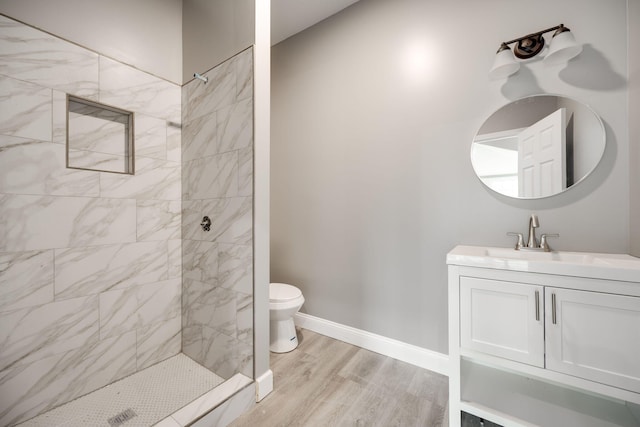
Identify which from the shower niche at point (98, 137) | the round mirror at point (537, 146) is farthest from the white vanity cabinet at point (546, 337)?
the shower niche at point (98, 137)

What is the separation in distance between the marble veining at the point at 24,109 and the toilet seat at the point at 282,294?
65.8 inches

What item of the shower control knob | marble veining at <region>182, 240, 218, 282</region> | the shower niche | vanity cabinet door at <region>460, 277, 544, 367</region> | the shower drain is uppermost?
the shower niche

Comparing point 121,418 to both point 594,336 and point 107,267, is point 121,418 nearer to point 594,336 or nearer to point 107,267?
point 107,267

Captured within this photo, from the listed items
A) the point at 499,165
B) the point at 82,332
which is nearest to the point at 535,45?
the point at 499,165

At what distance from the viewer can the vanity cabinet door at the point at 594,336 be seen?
1.04 m

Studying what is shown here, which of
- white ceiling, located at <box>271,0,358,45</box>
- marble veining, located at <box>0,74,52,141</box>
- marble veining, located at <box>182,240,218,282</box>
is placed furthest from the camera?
white ceiling, located at <box>271,0,358,45</box>

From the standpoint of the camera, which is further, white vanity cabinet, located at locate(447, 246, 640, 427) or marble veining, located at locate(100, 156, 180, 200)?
marble veining, located at locate(100, 156, 180, 200)

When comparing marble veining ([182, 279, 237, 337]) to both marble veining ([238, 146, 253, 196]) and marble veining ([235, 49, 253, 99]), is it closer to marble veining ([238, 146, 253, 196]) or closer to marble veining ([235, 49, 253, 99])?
marble veining ([238, 146, 253, 196])

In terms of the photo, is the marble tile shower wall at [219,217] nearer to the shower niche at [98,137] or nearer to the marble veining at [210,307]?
the marble veining at [210,307]

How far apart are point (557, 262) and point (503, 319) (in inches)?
14.1

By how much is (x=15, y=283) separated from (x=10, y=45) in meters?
1.22

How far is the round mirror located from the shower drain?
246 centimetres

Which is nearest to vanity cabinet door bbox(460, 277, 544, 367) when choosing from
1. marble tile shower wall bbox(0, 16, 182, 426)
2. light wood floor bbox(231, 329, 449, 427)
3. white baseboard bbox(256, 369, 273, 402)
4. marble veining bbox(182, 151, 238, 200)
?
light wood floor bbox(231, 329, 449, 427)

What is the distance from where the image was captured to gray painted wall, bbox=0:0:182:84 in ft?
4.67
